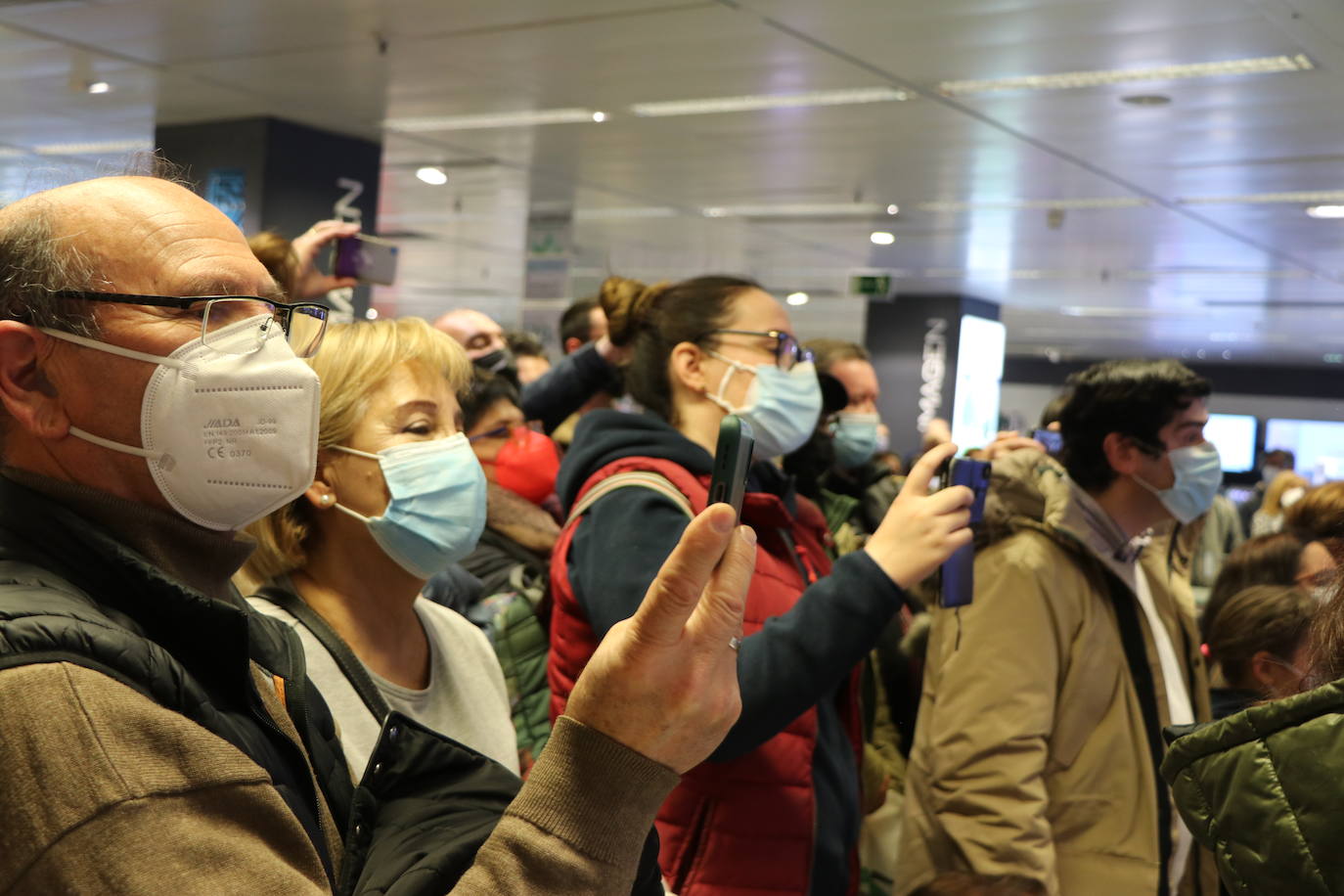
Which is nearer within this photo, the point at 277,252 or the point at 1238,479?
the point at 277,252

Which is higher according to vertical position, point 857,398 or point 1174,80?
point 1174,80

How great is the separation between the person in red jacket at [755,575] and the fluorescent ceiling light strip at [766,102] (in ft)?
16.1

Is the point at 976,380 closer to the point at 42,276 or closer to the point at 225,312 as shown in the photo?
the point at 225,312

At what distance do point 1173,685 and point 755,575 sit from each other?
105 centimetres

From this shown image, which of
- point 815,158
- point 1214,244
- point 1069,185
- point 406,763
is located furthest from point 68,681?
point 1214,244

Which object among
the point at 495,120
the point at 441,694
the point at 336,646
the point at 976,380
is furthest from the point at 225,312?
the point at 976,380

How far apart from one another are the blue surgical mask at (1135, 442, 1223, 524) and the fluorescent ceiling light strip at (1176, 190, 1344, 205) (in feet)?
23.8

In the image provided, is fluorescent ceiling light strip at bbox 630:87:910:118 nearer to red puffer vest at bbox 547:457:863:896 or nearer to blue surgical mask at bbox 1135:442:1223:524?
blue surgical mask at bbox 1135:442:1223:524

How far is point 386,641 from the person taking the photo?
2098mm

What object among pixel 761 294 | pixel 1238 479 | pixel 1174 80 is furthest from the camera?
pixel 1238 479

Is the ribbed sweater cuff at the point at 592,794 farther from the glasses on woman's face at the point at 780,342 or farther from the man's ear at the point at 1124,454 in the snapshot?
the man's ear at the point at 1124,454

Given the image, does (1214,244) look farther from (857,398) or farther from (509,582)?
(509,582)

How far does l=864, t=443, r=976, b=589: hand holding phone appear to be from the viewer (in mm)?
2025

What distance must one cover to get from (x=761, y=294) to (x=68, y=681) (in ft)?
6.36
